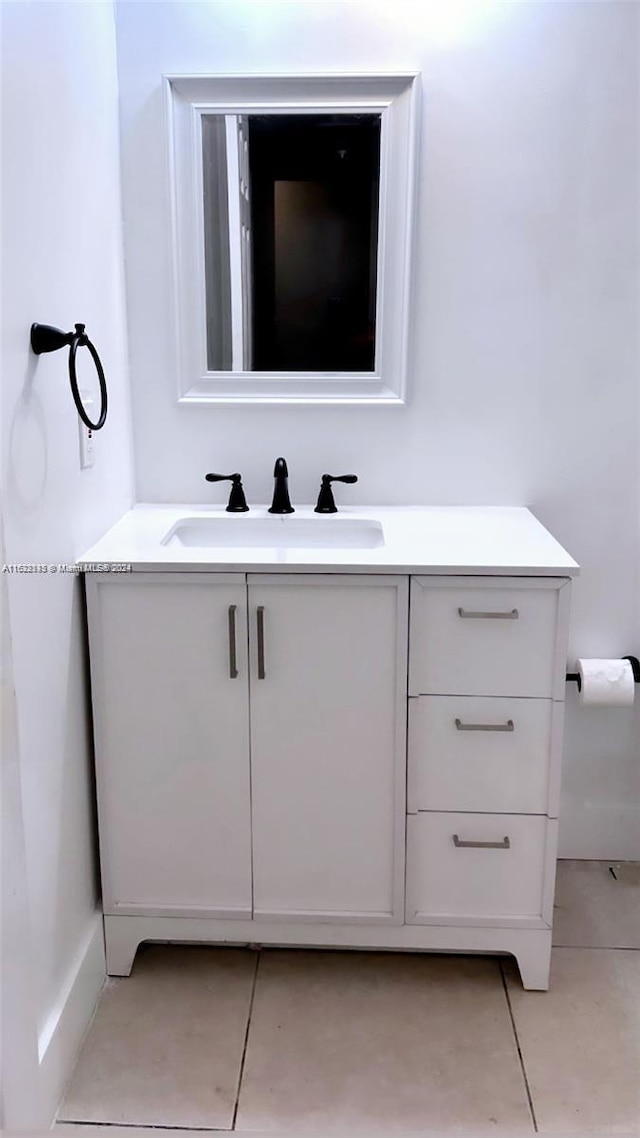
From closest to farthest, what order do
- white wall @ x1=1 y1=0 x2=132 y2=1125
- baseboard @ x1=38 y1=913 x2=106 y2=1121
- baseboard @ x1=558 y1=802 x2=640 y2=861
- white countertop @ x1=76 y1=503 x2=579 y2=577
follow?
white wall @ x1=1 y1=0 x2=132 y2=1125
baseboard @ x1=38 y1=913 x2=106 y2=1121
white countertop @ x1=76 y1=503 x2=579 y2=577
baseboard @ x1=558 y1=802 x2=640 y2=861

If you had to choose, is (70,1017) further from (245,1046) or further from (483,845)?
(483,845)

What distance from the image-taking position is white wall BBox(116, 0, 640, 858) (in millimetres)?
1905

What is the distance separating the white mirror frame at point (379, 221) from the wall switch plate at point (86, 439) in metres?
0.34

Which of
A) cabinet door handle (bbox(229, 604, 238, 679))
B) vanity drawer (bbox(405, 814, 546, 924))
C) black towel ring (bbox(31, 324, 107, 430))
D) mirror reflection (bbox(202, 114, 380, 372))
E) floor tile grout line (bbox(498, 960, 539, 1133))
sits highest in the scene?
mirror reflection (bbox(202, 114, 380, 372))

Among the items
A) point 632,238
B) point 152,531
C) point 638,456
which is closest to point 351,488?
point 152,531

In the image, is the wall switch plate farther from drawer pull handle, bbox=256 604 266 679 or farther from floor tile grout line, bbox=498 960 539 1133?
floor tile grout line, bbox=498 960 539 1133

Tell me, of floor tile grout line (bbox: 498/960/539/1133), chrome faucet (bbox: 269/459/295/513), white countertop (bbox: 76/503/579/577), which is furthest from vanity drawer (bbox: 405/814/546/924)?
chrome faucet (bbox: 269/459/295/513)

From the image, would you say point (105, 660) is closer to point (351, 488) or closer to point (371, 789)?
point (371, 789)

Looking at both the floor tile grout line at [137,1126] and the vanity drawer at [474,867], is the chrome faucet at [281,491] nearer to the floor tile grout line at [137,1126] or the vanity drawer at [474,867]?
the vanity drawer at [474,867]

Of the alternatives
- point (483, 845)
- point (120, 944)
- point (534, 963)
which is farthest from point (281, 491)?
point (534, 963)

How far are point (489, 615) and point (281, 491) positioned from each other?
1.89 feet

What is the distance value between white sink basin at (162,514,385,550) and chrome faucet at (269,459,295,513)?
0.08 ft

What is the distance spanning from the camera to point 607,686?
2049 millimetres

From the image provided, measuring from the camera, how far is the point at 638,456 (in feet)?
6.76
